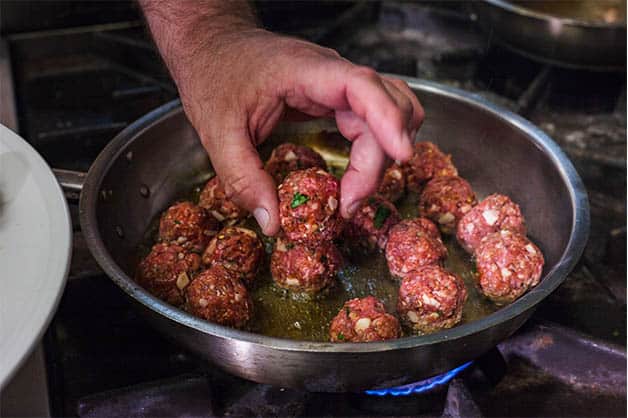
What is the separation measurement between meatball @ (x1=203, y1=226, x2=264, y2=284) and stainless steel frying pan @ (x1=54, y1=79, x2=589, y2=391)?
22cm

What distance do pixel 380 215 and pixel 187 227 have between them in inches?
17.5

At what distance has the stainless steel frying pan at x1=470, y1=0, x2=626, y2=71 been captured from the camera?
1970 millimetres

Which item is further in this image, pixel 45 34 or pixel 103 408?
pixel 45 34

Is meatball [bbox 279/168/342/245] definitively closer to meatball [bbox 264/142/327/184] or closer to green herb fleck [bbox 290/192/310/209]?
green herb fleck [bbox 290/192/310/209]

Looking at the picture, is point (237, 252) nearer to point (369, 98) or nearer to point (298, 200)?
point (298, 200)

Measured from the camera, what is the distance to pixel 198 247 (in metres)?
1.53

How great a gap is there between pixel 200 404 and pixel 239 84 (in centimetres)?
61

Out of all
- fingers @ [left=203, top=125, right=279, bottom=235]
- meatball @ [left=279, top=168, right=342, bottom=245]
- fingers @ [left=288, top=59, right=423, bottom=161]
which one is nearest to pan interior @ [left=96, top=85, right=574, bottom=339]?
meatball @ [left=279, top=168, right=342, bottom=245]

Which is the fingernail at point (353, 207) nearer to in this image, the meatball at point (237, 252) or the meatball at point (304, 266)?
the meatball at point (304, 266)

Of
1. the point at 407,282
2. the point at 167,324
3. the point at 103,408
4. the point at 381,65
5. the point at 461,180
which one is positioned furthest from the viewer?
the point at 381,65

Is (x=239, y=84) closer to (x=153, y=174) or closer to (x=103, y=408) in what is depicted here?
(x=153, y=174)

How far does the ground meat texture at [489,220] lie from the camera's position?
4.99 feet

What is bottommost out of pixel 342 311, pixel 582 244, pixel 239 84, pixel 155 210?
pixel 155 210

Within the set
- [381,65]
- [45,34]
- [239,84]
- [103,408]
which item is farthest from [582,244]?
[45,34]
